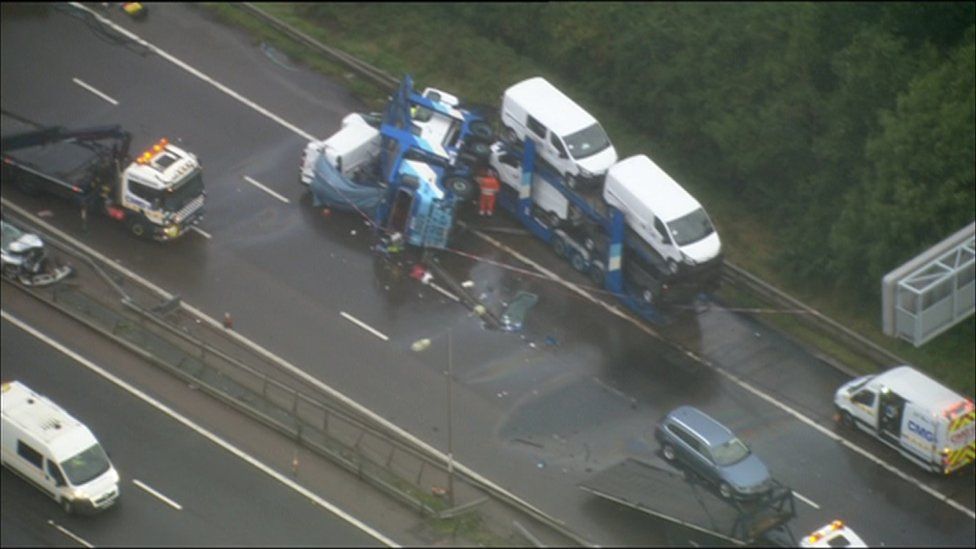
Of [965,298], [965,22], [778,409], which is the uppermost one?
[965,22]

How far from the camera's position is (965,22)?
53.3 metres

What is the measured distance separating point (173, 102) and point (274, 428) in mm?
15188

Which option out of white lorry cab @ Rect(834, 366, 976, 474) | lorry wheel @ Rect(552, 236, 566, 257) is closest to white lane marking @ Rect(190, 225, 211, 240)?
lorry wheel @ Rect(552, 236, 566, 257)

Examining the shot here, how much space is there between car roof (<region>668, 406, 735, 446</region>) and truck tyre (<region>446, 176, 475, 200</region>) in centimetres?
1039

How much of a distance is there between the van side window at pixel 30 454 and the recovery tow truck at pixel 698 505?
40.6 feet

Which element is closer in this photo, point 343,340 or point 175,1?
point 343,340

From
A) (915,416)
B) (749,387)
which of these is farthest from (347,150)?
(915,416)

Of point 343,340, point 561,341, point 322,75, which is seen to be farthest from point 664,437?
point 322,75

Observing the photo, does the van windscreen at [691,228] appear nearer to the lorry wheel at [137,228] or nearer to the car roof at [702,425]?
the car roof at [702,425]

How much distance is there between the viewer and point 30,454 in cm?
4366

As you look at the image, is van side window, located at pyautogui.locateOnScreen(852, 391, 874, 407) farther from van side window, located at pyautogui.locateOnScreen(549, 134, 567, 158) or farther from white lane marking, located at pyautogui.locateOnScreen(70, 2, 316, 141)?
white lane marking, located at pyautogui.locateOnScreen(70, 2, 316, 141)

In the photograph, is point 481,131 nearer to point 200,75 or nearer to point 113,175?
point 200,75

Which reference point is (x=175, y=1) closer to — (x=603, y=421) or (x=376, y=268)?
(x=376, y=268)

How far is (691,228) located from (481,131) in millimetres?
7473
